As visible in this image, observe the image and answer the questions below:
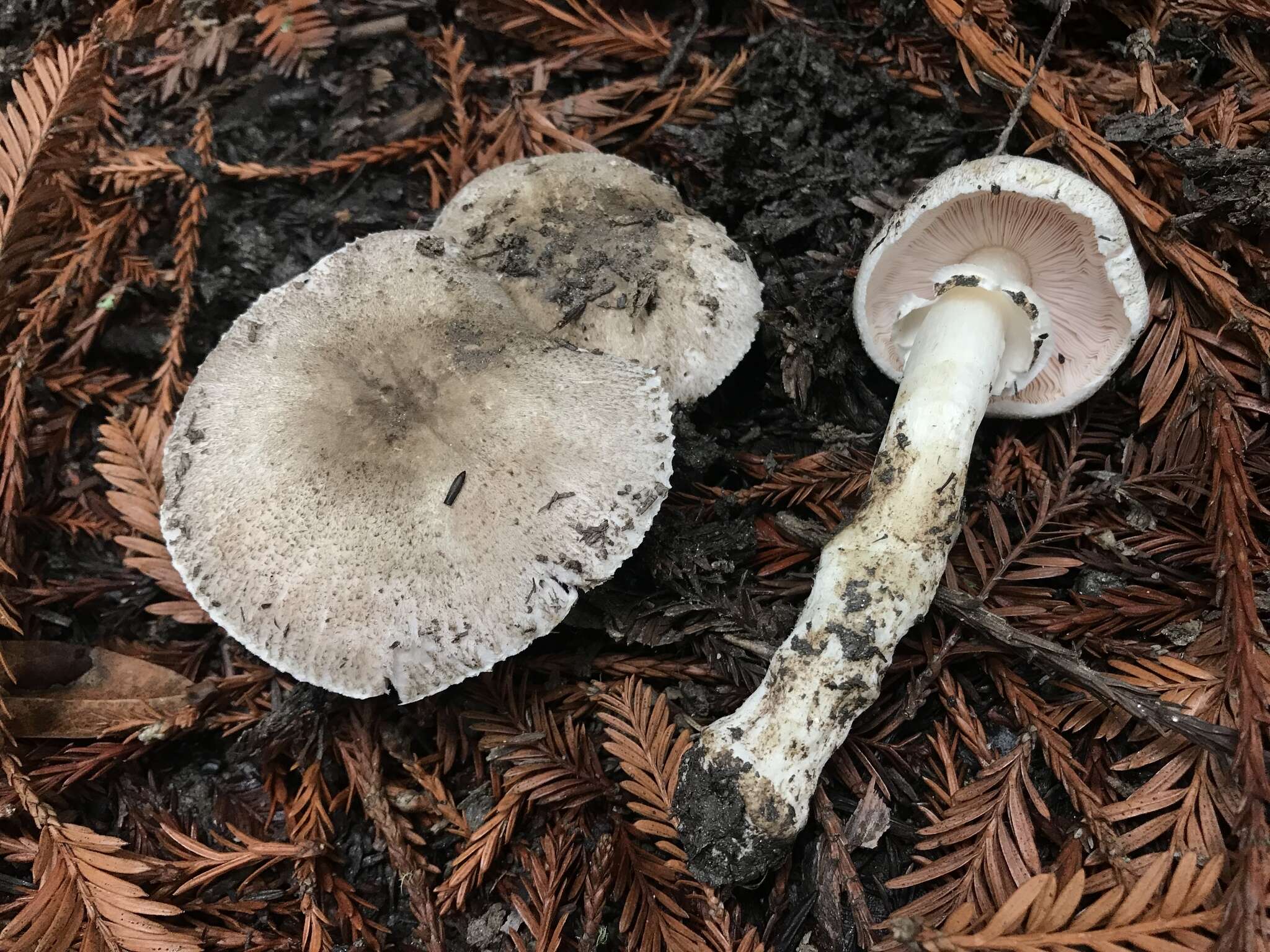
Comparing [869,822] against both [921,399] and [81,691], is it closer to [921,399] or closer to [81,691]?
[921,399]

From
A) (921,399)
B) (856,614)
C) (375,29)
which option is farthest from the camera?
(375,29)

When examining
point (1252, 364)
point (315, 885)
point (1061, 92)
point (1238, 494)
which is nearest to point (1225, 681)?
point (1238, 494)

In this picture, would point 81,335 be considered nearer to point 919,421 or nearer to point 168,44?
point 168,44

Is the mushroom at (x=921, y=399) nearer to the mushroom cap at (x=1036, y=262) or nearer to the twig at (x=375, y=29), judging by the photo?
the mushroom cap at (x=1036, y=262)

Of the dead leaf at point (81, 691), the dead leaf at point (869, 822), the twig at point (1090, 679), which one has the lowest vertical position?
the dead leaf at point (869, 822)

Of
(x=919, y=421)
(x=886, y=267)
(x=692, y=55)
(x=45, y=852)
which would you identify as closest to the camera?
(x=45, y=852)

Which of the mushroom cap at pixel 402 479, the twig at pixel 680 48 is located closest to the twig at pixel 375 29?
the twig at pixel 680 48

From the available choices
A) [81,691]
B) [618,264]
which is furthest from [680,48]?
[81,691]
